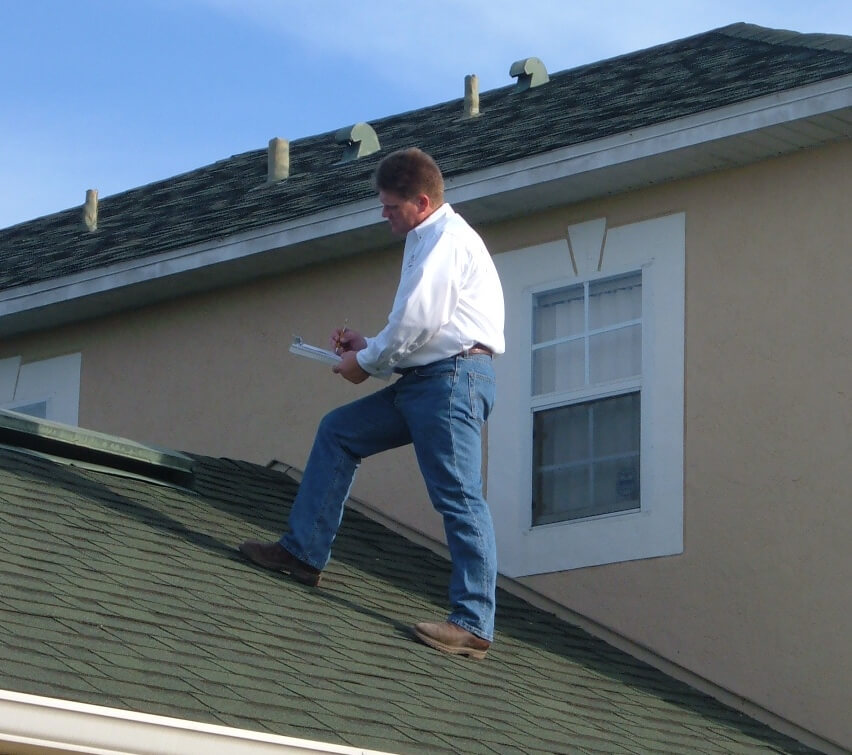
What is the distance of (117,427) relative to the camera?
454 inches

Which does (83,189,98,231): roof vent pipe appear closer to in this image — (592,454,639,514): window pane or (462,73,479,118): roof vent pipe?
(462,73,479,118): roof vent pipe

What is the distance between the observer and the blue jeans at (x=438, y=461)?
7359 millimetres

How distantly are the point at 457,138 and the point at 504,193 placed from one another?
1747mm

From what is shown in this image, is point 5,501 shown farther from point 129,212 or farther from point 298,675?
point 129,212

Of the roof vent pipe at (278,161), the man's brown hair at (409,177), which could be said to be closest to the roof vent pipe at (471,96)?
the roof vent pipe at (278,161)

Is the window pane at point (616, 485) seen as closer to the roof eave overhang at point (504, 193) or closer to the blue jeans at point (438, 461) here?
the roof eave overhang at point (504, 193)

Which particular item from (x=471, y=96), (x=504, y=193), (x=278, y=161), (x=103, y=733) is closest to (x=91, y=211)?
(x=278, y=161)

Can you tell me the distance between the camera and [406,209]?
7535mm

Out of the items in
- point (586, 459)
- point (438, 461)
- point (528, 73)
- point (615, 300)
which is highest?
point (528, 73)

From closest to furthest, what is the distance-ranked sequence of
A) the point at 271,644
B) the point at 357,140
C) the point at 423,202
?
the point at 271,644 < the point at 423,202 < the point at 357,140

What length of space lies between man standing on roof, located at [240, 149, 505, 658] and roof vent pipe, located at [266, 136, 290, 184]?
493 cm

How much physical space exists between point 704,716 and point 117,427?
491cm

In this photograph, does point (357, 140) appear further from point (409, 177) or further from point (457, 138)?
point (409, 177)

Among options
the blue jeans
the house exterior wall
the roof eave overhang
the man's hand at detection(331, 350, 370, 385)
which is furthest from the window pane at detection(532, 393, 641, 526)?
the man's hand at detection(331, 350, 370, 385)
